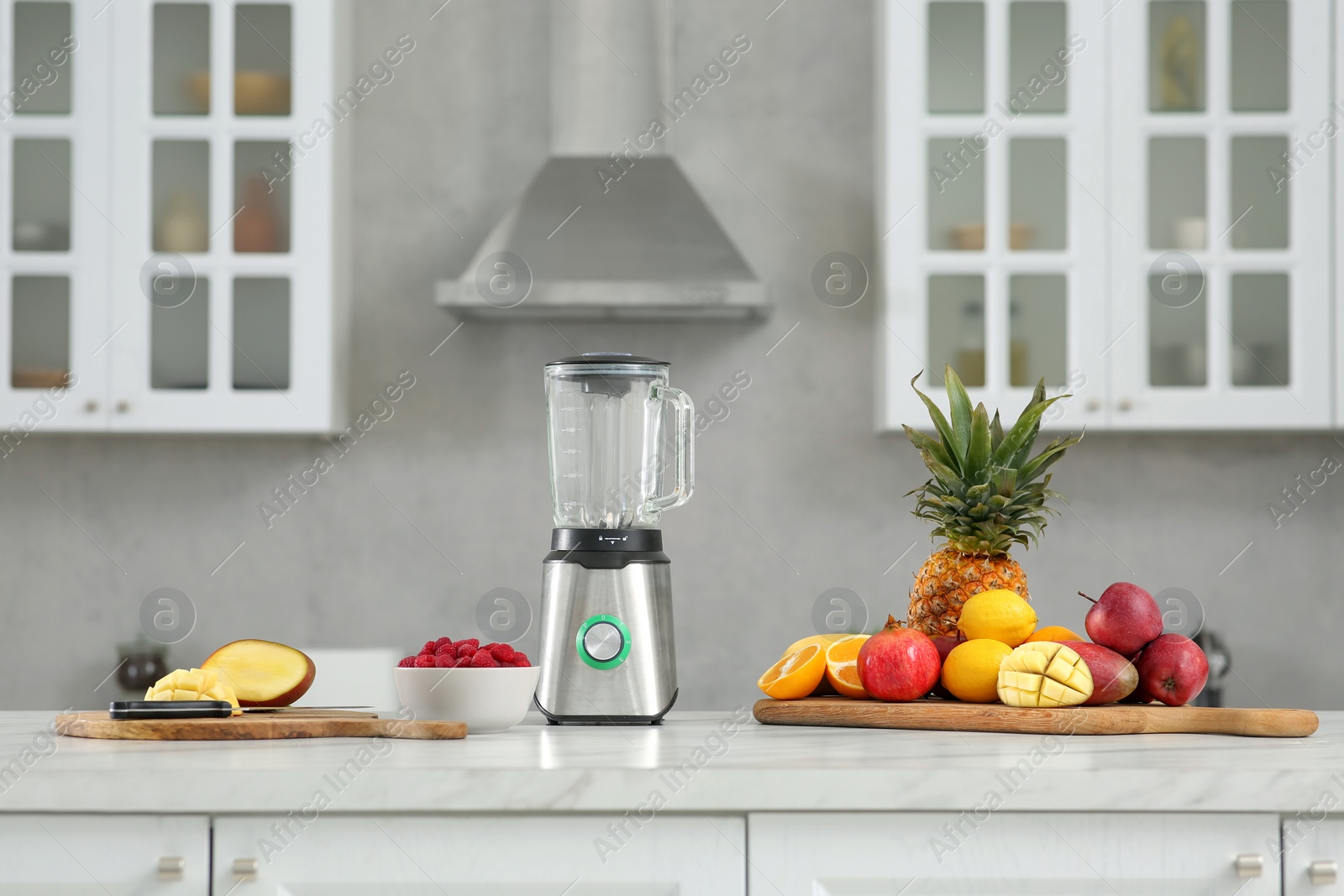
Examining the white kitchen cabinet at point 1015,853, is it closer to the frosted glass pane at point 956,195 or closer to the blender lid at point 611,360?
the blender lid at point 611,360

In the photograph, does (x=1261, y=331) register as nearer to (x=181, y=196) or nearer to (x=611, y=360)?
(x=611, y=360)

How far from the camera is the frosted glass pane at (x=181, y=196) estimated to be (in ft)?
8.37

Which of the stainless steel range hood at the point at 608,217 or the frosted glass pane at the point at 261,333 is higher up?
the stainless steel range hood at the point at 608,217

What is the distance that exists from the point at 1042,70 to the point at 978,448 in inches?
60.2

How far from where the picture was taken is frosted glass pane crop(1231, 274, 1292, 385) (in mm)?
2555

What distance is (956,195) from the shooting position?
2.57 m

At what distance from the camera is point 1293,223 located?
2555 millimetres

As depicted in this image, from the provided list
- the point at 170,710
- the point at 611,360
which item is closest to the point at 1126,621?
the point at 611,360

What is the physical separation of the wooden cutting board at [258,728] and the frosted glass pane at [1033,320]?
184 centimetres

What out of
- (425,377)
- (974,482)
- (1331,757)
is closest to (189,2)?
(425,377)

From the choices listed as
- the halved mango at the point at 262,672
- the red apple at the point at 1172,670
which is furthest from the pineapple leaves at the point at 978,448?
the halved mango at the point at 262,672

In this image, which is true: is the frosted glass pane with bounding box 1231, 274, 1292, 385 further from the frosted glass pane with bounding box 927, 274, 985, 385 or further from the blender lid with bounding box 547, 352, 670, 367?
the blender lid with bounding box 547, 352, 670, 367

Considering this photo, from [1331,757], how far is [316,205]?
226 cm

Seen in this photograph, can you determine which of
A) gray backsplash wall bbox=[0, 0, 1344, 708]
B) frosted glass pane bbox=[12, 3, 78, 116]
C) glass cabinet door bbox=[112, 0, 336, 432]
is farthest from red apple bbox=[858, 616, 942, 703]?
frosted glass pane bbox=[12, 3, 78, 116]
